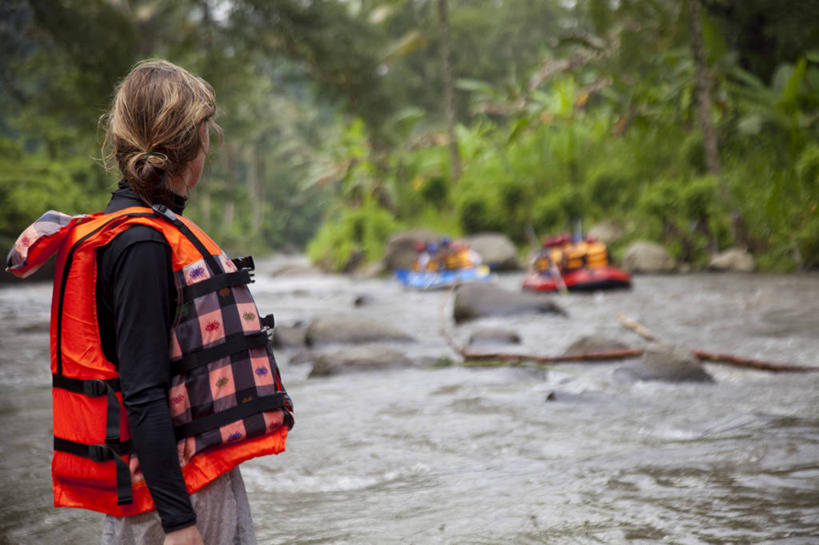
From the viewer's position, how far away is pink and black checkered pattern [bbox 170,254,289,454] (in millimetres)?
1609

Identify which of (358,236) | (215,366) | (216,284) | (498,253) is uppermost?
(216,284)

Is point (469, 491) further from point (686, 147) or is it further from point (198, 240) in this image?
point (686, 147)

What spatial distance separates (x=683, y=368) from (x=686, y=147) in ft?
38.3

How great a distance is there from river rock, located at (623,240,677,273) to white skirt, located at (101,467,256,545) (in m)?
14.4

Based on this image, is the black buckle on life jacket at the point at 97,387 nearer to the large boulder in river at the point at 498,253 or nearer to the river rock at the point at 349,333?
the river rock at the point at 349,333

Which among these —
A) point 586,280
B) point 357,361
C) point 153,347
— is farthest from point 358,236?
point 153,347

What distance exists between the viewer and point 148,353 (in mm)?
1523

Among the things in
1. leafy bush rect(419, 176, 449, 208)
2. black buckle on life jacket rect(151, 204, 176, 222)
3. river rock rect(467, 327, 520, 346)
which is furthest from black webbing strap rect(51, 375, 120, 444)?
leafy bush rect(419, 176, 449, 208)

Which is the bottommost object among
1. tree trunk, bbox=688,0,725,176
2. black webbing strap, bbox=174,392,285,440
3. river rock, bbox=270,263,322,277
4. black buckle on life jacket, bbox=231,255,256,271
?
river rock, bbox=270,263,322,277

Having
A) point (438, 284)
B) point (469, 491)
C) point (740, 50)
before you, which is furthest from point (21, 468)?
point (740, 50)

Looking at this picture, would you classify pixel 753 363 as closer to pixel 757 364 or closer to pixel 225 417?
pixel 757 364

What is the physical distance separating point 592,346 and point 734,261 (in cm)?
835

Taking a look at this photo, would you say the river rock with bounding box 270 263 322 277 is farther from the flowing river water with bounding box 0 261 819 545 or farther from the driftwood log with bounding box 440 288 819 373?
the driftwood log with bounding box 440 288 819 373

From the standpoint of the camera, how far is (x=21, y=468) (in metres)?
4.31
